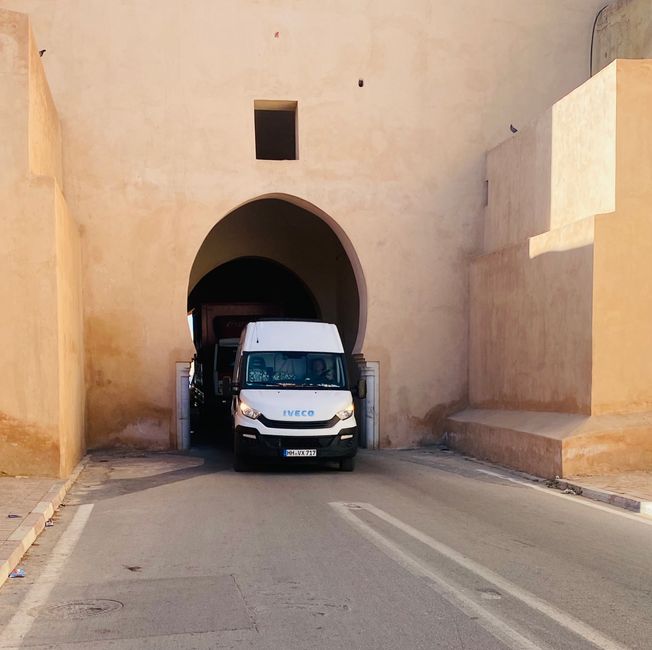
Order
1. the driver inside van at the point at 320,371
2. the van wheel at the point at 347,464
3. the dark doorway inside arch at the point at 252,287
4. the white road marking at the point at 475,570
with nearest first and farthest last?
1. the white road marking at the point at 475,570
2. the van wheel at the point at 347,464
3. the driver inside van at the point at 320,371
4. the dark doorway inside arch at the point at 252,287

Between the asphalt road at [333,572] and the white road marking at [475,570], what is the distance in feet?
0.07

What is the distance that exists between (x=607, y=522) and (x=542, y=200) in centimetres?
829

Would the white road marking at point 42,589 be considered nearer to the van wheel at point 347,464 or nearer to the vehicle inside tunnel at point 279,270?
the van wheel at point 347,464

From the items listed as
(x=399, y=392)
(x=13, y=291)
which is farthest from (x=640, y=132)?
(x=13, y=291)

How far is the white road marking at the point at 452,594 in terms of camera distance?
206 inches

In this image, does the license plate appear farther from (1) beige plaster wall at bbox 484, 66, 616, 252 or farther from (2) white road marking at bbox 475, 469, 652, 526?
(1) beige plaster wall at bbox 484, 66, 616, 252

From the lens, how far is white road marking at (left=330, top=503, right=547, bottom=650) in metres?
5.24

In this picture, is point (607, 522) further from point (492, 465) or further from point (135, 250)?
point (135, 250)

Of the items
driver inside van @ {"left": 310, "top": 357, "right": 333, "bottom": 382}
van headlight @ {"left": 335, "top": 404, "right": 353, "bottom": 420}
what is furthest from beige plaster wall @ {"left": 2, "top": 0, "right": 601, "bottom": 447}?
van headlight @ {"left": 335, "top": 404, "right": 353, "bottom": 420}

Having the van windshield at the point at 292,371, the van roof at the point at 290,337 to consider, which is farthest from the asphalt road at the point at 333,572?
the van roof at the point at 290,337

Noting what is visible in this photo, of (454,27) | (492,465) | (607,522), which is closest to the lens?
(607,522)

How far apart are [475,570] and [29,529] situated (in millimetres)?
4422

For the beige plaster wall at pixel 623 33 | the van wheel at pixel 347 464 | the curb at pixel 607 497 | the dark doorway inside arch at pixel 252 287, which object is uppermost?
the beige plaster wall at pixel 623 33

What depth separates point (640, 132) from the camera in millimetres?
13891
